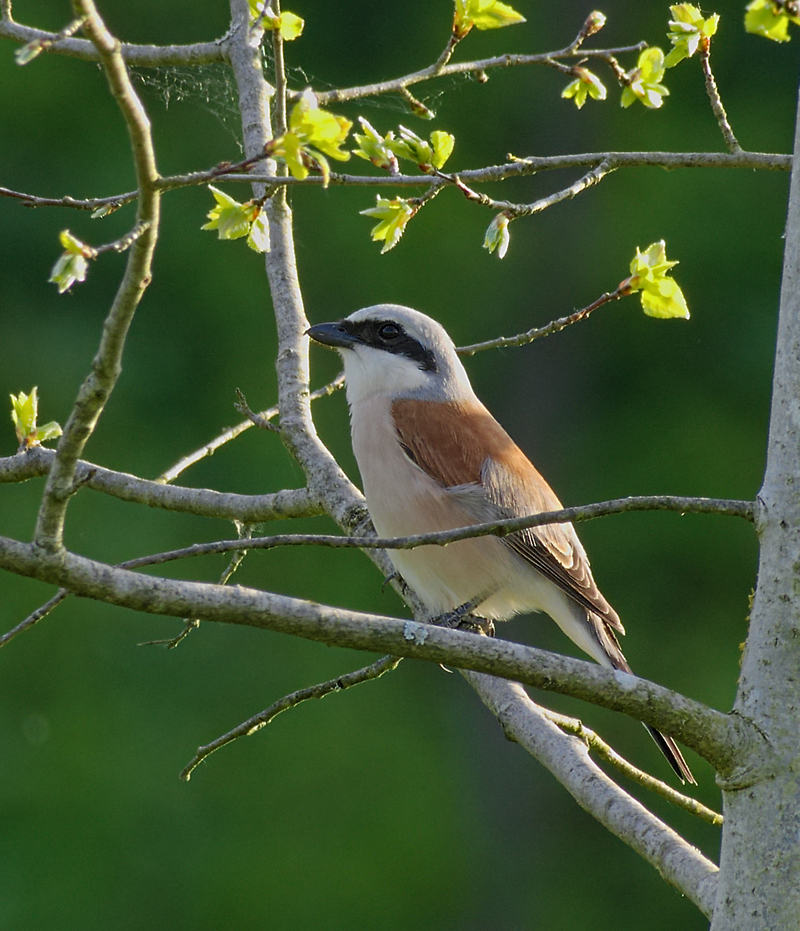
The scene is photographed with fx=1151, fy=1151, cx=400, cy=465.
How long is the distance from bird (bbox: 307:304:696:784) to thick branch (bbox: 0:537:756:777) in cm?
146

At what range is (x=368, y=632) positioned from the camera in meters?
1.39

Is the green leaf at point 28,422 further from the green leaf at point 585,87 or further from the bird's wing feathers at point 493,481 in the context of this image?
the green leaf at point 585,87

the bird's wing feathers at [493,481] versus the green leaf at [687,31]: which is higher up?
the green leaf at [687,31]

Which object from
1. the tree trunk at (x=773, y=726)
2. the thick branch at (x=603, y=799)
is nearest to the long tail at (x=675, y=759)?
the thick branch at (x=603, y=799)

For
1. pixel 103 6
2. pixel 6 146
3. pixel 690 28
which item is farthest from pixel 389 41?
pixel 690 28

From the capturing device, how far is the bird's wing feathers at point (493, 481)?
10.1 feet

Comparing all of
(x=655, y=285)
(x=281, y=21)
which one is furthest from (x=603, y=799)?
(x=281, y=21)

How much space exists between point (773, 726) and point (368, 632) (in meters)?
0.62

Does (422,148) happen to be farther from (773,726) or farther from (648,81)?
(773,726)

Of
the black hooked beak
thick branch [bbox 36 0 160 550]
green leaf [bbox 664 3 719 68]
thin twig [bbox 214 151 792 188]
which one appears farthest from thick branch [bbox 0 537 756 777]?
the black hooked beak

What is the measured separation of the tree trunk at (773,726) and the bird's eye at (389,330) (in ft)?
5.99

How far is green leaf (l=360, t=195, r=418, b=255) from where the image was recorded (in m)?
2.12

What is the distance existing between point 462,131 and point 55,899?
630 cm

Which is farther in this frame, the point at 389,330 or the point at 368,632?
the point at 389,330
